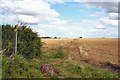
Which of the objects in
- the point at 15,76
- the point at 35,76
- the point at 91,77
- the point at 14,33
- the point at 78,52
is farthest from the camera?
the point at 78,52

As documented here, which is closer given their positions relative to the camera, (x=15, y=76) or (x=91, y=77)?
(x=15, y=76)

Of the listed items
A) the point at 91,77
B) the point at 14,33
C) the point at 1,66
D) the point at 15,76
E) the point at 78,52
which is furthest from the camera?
the point at 78,52

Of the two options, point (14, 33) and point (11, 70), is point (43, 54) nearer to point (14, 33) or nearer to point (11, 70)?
point (14, 33)

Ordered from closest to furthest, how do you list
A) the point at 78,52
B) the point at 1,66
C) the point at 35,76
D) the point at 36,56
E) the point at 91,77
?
the point at 1,66, the point at 35,76, the point at 91,77, the point at 36,56, the point at 78,52

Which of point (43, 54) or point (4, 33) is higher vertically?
point (4, 33)

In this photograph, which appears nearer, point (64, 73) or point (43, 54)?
point (64, 73)

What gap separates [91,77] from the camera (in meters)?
14.8

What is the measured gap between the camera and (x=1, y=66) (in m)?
11.8

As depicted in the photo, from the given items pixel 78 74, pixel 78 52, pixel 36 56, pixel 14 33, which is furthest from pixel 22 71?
pixel 78 52

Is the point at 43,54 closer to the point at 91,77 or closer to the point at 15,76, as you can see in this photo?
the point at 91,77

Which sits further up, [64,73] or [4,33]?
[4,33]

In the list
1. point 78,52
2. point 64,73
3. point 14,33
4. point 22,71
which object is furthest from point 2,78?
point 78,52

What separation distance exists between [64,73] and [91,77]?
1201mm

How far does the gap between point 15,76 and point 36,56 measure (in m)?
7.27
